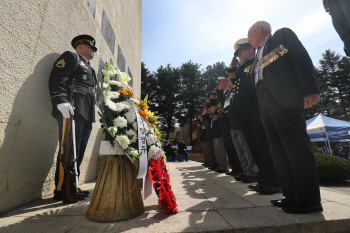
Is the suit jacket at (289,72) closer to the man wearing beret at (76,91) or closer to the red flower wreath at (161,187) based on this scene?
the red flower wreath at (161,187)

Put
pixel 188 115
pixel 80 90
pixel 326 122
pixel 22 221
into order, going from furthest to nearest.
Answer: pixel 188 115
pixel 326 122
pixel 80 90
pixel 22 221

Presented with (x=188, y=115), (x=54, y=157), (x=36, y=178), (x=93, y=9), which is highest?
(x=188, y=115)

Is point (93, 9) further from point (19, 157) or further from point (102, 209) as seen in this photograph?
point (102, 209)

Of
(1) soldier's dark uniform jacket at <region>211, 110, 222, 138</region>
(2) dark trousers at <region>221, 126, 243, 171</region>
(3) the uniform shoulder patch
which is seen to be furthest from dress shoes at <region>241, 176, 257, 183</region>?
(3) the uniform shoulder patch

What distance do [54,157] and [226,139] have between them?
11.6ft

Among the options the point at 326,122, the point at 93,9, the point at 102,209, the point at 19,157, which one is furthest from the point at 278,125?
the point at 326,122

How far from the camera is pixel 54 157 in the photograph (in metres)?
2.50

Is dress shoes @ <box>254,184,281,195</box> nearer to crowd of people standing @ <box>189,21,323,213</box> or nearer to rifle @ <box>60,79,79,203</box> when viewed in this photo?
crowd of people standing @ <box>189,21,323,213</box>

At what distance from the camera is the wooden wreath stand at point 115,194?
154 centimetres

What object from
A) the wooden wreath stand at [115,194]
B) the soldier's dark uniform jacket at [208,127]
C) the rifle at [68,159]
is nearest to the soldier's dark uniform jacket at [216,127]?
the soldier's dark uniform jacket at [208,127]

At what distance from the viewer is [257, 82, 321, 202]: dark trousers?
5.38 feet

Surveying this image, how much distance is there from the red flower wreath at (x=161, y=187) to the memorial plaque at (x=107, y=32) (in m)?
3.69

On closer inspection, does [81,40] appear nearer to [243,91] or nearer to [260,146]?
[243,91]

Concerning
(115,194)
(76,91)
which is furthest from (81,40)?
(115,194)
